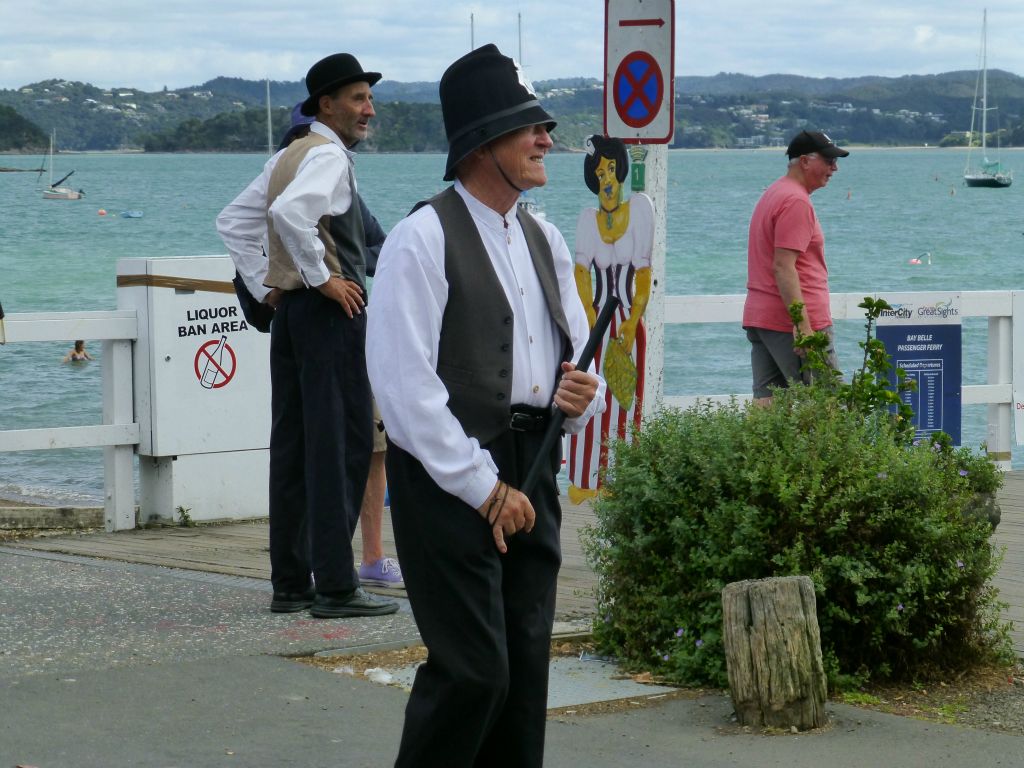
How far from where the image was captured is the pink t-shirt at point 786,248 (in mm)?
8758

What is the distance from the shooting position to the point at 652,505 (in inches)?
232

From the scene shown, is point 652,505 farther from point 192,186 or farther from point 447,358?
point 192,186

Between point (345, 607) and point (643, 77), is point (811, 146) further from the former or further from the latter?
point (345, 607)

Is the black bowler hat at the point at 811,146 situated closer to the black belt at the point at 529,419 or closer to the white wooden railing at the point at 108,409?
the white wooden railing at the point at 108,409

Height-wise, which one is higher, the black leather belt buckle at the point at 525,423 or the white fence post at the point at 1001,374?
the black leather belt buckle at the point at 525,423

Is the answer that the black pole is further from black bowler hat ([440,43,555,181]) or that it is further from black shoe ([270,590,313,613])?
black shoe ([270,590,313,613])

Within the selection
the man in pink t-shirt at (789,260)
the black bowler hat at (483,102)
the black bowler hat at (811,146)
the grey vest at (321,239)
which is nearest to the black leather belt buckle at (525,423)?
the black bowler hat at (483,102)

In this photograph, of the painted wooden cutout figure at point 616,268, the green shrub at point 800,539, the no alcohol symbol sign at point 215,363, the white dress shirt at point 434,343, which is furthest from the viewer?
Answer: the no alcohol symbol sign at point 215,363

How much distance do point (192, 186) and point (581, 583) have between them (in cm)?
13553

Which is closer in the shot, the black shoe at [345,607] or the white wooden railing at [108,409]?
the black shoe at [345,607]

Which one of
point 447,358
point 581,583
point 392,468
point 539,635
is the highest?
point 447,358

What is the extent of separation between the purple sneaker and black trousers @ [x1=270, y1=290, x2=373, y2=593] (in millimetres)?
604

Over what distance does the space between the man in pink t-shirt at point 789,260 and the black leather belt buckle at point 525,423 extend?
4.84m

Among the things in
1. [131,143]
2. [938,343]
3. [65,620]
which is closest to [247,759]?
[65,620]
